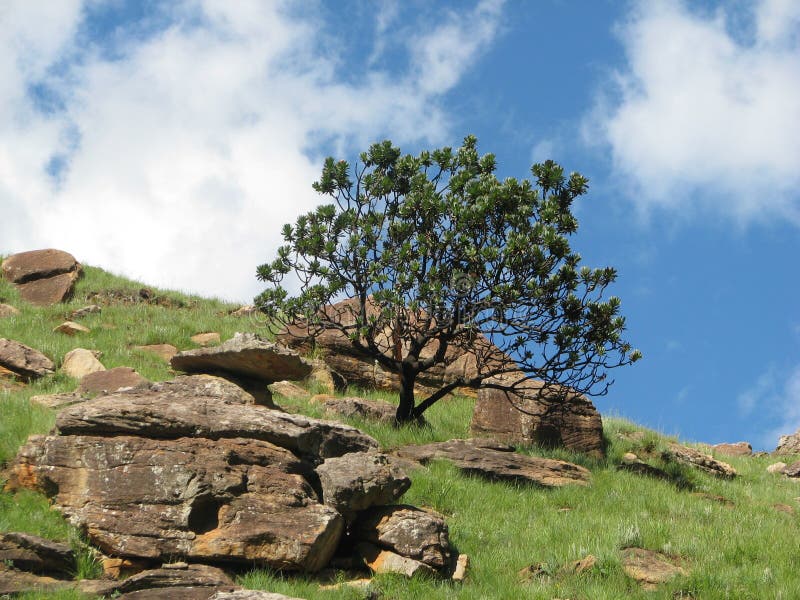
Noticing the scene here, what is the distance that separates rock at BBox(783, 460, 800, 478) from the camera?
23719 mm

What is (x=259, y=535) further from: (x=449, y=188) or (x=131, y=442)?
(x=449, y=188)

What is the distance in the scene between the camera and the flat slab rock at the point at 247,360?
1939cm

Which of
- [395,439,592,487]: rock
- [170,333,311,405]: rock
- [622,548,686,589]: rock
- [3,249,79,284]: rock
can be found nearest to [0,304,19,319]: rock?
[3,249,79,284]: rock

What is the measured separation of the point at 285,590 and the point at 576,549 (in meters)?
4.76

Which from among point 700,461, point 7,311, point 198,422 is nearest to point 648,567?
point 198,422

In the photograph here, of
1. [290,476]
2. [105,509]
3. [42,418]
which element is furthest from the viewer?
[42,418]

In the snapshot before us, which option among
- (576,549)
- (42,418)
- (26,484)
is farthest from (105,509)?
(576,549)

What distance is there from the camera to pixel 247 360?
1961 centimetres

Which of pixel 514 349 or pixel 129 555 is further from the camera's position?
pixel 514 349

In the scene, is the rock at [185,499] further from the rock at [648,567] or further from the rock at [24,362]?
the rock at [24,362]

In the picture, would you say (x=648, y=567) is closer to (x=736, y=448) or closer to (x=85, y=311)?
(x=736, y=448)

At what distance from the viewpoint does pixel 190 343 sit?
89.4ft

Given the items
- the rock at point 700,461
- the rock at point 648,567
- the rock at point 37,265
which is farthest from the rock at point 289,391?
the rock at point 37,265

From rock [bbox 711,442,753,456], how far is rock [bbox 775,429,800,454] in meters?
0.88
